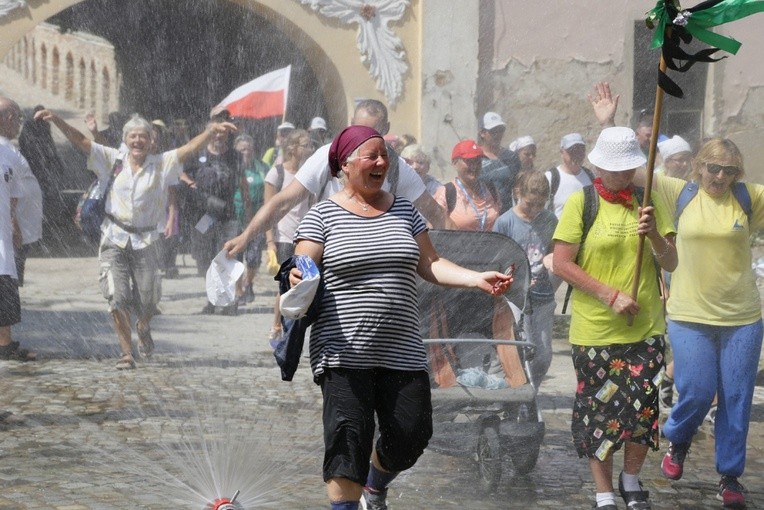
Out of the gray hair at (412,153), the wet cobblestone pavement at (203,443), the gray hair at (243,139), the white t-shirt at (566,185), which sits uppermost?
the gray hair at (412,153)

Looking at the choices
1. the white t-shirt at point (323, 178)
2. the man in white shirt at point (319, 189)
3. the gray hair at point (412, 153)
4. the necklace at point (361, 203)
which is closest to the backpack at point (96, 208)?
the gray hair at point (412, 153)

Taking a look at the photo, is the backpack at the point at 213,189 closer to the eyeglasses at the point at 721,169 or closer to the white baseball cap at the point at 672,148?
the white baseball cap at the point at 672,148

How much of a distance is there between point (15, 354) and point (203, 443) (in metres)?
3.36

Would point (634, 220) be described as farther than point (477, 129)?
No

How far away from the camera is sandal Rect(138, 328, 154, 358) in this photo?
10180 mm

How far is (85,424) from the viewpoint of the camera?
749cm

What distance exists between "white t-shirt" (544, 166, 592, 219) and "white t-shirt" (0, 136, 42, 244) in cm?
392

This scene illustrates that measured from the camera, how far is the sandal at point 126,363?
9.55m

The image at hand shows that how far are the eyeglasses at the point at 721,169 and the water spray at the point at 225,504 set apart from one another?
111 inches

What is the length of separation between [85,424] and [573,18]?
29.8 feet

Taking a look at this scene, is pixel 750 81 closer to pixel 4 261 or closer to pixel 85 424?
pixel 4 261

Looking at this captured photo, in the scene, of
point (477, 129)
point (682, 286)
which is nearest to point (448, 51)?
point (477, 129)

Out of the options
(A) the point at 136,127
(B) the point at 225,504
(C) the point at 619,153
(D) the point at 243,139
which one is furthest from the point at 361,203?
(D) the point at 243,139

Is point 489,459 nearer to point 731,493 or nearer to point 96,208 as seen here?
point 731,493
